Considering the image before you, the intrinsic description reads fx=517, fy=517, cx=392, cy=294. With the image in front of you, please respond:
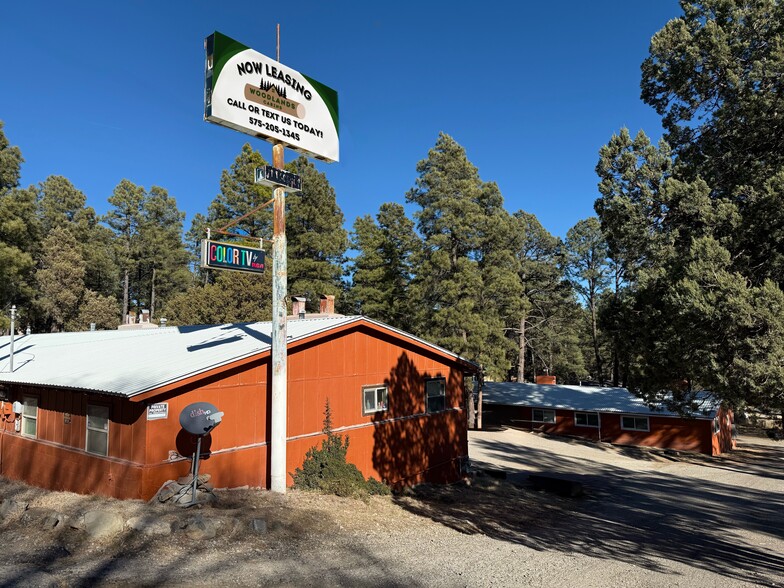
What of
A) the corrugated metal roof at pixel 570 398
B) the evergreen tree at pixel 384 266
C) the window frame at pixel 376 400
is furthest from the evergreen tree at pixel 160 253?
the window frame at pixel 376 400

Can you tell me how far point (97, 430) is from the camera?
35.8ft

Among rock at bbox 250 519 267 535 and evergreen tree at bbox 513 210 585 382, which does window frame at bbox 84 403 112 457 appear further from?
evergreen tree at bbox 513 210 585 382

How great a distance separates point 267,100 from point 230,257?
3823 millimetres

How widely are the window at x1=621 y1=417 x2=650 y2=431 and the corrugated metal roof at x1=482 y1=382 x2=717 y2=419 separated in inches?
25.5

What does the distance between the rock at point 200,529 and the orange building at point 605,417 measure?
1045 inches

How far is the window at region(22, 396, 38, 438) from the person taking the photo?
41.9 ft

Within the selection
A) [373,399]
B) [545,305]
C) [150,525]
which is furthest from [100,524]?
[545,305]

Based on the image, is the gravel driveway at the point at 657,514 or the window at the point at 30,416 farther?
the window at the point at 30,416

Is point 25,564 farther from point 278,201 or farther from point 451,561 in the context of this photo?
point 278,201

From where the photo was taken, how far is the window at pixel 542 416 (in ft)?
116

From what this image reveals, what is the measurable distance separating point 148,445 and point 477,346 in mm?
23727

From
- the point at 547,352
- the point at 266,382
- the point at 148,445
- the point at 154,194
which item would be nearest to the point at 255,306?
the point at 266,382

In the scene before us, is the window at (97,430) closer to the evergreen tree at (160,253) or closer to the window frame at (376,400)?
the window frame at (376,400)

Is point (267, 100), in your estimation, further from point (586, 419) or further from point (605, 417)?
point (586, 419)
